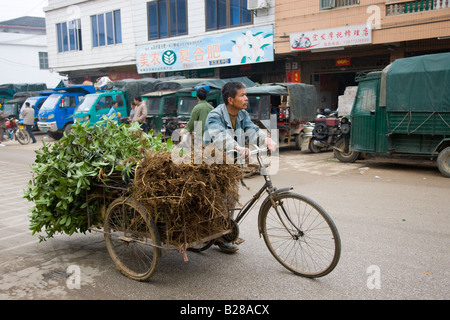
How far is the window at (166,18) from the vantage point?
20703mm

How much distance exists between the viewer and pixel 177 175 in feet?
10.6

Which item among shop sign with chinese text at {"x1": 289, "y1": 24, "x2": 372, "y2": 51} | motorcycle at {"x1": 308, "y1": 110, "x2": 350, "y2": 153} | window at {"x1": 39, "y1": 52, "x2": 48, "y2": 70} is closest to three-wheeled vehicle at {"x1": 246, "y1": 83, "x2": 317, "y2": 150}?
motorcycle at {"x1": 308, "y1": 110, "x2": 350, "y2": 153}

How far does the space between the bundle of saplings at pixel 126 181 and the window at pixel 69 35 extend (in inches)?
953

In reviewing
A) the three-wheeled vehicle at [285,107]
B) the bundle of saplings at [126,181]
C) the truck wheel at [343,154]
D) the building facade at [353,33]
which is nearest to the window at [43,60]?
the building facade at [353,33]

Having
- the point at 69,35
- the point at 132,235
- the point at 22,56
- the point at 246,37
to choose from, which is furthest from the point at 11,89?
the point at 132,235

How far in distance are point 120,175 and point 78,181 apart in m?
0.43

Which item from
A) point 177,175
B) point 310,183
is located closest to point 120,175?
point 177,175

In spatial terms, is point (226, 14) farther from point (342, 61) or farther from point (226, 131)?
point (226, 131)

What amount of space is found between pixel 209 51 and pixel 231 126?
51.7 ft

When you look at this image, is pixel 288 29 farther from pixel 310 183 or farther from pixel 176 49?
pixel 310 183

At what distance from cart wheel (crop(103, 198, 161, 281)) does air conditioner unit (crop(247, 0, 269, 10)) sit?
14340mm

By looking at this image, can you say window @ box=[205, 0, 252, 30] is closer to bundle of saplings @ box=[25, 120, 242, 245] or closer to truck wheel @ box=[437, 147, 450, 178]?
truck wheel @ box=[437, 147, 450, 178]

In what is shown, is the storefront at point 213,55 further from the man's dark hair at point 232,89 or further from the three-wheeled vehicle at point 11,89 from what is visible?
the man's dark hair at point 232,89

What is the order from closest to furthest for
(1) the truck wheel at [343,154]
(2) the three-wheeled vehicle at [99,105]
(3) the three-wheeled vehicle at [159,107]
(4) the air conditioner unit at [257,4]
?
(1) the truck wheel at [343,154] → (3) the three-wheeled vehicle at [159,107] → (4) the air conditioner unit at [257,4] → (2) the three-wheeled vehicle at [99,105]
